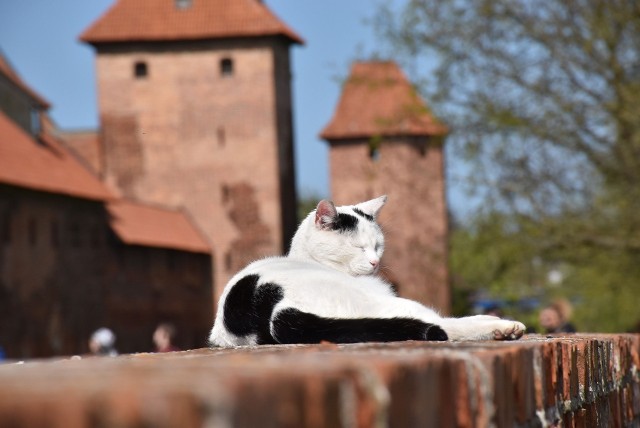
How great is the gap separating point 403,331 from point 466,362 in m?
0.97

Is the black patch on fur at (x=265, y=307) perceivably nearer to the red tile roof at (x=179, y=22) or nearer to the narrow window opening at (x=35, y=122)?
the narrow window opening at (x=35, y=122)

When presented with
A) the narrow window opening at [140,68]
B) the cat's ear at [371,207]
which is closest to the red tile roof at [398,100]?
the cat's ear at [371,207]

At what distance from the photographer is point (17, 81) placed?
47969 millimetres

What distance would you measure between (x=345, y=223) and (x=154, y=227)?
45.2 m

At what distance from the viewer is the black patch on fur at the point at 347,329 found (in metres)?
3.07

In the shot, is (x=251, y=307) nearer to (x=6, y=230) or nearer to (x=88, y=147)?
(x=6, y=230)

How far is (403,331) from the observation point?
3.10 metres

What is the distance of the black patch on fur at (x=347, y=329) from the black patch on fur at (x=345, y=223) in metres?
0.83

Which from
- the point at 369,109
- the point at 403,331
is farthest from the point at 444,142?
the point at 369,109

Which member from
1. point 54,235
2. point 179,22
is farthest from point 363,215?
point 179,22

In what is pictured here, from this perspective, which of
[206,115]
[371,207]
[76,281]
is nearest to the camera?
[371,207]

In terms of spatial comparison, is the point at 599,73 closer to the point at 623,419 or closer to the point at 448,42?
the point at 448,42

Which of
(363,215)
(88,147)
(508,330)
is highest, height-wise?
(88,147)

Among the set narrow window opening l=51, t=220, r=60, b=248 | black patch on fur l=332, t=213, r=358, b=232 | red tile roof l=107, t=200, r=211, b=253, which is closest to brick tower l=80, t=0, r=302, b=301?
red tile roof l=107, t=200, r=211, b=253
